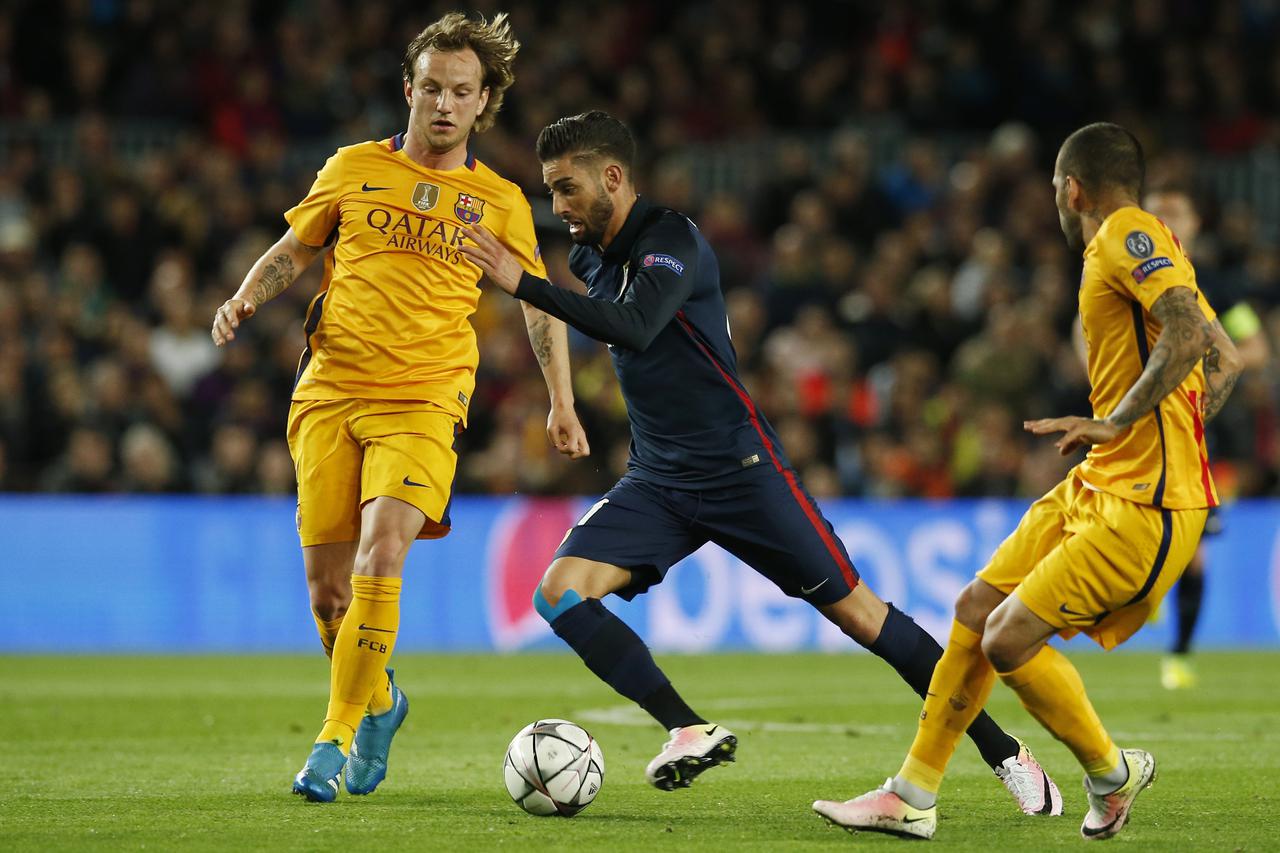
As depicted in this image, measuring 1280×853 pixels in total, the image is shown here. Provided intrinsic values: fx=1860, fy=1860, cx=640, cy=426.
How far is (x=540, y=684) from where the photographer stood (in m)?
11.3

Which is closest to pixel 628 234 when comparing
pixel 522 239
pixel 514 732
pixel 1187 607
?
pixel 522 239

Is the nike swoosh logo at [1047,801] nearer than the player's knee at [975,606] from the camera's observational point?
No

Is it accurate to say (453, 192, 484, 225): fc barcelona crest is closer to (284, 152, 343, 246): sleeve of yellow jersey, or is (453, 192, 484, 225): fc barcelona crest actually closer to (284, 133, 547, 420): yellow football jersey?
(284, 133, 547, 420): yellow football jersey

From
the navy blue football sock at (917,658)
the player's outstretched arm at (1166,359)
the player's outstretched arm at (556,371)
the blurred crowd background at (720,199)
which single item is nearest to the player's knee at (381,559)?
the player's outstretched arm at (556,371)

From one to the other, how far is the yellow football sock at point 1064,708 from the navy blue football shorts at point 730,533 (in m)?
0.87

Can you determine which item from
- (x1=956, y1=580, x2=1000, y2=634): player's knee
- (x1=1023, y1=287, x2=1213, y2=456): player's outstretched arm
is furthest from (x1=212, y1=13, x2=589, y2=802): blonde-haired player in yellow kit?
(x1=1023, y1=287, x2=1213, y2=456): player's outstretched arm

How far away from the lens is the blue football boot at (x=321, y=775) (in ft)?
19.7

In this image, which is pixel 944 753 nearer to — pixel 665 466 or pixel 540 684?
pixel 665 466

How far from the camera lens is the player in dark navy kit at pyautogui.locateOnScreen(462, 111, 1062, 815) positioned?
5953 mm

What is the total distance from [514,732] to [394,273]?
282 cm

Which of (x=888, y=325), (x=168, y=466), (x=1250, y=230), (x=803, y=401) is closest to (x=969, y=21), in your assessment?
(x=1250, y=230)

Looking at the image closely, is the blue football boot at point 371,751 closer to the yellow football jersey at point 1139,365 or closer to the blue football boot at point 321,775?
the blue football boot at point 321,775

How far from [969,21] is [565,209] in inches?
586

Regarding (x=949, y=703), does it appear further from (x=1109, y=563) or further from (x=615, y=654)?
(x=615, y=654)
